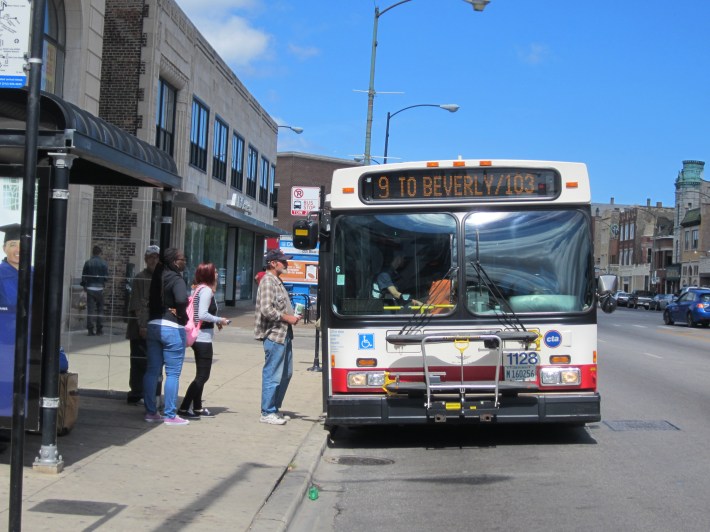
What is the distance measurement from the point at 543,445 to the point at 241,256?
2997 cm

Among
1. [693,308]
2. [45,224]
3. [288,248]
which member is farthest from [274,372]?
[693,308]

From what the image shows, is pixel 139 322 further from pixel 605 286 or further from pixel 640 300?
pixel 640 300

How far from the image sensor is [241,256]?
124 feet

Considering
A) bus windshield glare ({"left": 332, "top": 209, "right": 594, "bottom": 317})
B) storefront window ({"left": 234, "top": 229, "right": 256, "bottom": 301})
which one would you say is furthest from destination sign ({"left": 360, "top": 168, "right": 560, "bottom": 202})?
storefront window ({"left": 234, "top": 229, "right": 256, "bottom": 301})

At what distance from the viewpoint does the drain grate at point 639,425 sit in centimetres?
980

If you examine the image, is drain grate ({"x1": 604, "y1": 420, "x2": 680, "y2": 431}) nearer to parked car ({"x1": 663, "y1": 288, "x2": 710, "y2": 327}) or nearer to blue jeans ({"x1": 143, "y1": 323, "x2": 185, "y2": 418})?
blue jeans ({"x1": 143, "y1": 323, "x2": 185, "y2": 418})

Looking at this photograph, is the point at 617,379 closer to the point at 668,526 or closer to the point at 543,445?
the point at 543,445

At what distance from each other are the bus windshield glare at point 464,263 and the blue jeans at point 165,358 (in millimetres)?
1737

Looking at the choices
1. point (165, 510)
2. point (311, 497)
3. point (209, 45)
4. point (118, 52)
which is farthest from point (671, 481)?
point (209, 45)

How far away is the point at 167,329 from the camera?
8719 millimetres

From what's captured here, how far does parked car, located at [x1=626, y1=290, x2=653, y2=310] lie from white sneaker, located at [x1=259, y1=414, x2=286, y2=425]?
6455cm

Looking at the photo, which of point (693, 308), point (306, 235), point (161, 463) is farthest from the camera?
point (693, 308)

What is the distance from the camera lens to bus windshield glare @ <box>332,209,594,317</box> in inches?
332

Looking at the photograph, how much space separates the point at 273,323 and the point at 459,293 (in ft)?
6.95
